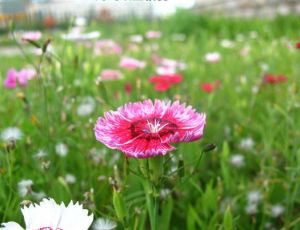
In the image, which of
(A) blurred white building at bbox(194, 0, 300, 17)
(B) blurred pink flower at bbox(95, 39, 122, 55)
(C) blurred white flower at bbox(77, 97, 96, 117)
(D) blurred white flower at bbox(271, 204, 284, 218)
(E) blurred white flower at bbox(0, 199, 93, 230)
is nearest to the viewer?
(E) blurred white flower at bbox(0, 199, 93, 230)

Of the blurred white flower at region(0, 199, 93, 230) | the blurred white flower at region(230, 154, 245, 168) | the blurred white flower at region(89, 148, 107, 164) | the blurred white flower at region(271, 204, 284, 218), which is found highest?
the blurred white flower at region(0, 199, 93, 230)

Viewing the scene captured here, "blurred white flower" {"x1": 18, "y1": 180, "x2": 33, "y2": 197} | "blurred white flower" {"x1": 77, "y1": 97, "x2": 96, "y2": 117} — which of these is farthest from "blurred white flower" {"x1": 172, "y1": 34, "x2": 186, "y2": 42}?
"blurred white flower" {"x1": 18, "y1": 180, "x2": 33, "y2": 197}

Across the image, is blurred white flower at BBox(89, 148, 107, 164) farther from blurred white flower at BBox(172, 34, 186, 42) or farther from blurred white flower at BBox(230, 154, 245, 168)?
blurred white flower at BBox(172, 34, 186, 42)

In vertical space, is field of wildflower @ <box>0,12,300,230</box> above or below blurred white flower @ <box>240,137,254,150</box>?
above

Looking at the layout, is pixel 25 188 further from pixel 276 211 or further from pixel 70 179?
pixel 276 211

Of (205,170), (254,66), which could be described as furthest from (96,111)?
(254,66)

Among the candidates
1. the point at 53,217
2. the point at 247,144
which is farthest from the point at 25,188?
the point at 247,144

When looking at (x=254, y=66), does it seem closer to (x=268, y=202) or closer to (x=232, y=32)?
(x=268, y=202)
